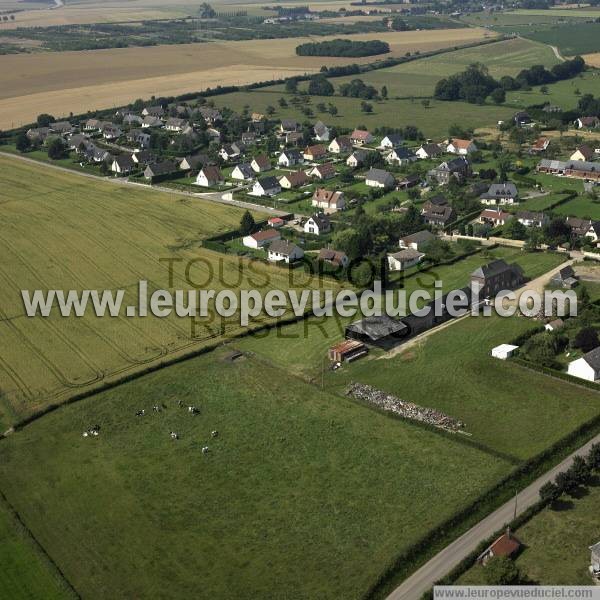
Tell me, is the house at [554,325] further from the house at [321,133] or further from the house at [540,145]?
the house at [321,133]

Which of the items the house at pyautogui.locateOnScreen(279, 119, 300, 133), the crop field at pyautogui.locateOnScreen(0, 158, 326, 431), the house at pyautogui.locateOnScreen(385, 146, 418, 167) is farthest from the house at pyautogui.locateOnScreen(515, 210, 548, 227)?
the house at pyautogui.locateOnScreen(279, 119, 300, 133)

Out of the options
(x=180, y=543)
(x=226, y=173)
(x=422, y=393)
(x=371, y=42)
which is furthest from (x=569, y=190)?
(x=371, y=42)

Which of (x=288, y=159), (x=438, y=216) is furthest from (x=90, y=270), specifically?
(x=288, y=159)

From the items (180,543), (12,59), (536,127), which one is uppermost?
(12,59)

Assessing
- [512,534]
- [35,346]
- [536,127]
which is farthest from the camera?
[536,127]

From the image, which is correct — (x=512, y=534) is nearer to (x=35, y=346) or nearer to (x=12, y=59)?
(x=35, y=346)

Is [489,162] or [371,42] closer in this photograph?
[489,162]

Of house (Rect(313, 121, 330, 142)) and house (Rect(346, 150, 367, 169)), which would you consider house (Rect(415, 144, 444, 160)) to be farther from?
house (Rect(313, 121, 330, 142))
